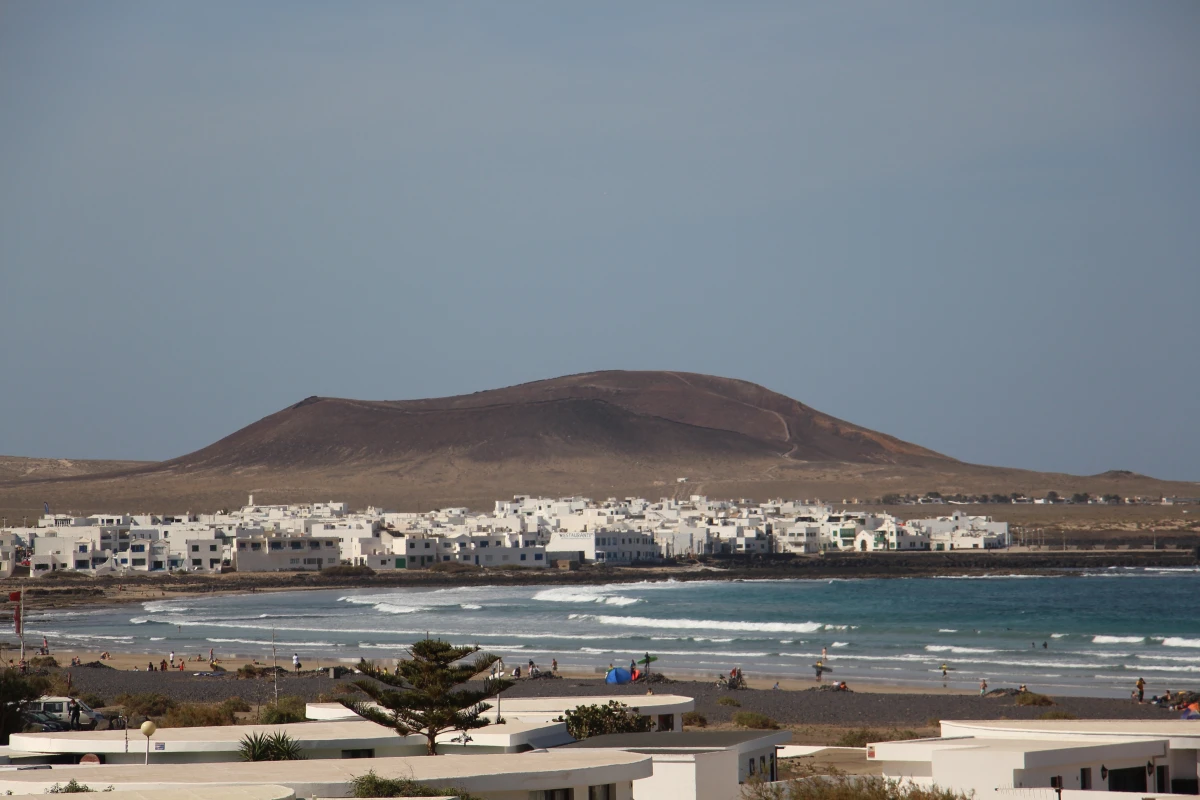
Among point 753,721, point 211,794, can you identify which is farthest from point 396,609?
point 211,794

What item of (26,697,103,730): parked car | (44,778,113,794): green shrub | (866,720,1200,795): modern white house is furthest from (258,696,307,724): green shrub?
(866,720,1200,795): modern white house

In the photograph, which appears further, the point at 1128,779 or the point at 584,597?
the point at 584,597

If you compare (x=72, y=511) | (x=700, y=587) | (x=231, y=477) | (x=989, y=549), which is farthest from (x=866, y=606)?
(x=231, y=477)

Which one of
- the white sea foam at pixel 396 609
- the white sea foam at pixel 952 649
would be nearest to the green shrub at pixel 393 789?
the white sea foam at pixel 952 649

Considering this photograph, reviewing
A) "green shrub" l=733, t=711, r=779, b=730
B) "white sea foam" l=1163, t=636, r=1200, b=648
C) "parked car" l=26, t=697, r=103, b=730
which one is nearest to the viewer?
"parked car" l=26, t=697, r=103, b=730

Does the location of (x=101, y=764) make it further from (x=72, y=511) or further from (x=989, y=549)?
(x=72, y=511)

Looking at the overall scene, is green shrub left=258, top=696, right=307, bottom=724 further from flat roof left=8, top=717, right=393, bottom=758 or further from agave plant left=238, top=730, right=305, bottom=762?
agave plant left=238, top=730, right=305, bottom=762

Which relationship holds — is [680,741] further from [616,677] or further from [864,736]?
[616,677]
